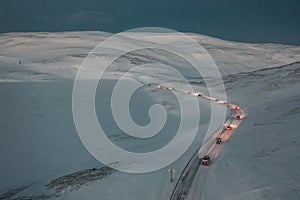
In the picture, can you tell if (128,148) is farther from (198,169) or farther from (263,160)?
(263,160)

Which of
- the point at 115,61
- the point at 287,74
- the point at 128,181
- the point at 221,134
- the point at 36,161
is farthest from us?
the point at 115,61

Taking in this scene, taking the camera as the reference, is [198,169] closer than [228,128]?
Yes

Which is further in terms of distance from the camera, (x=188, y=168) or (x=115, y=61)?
(x=115, y=61)

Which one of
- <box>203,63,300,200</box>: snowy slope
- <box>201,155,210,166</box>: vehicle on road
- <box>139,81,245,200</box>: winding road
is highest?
<box>203,63,300,200</box>: snowy slope

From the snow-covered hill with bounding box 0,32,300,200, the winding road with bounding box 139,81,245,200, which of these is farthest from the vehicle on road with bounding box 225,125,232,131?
the snow-covered hill with bounding box 0,32,300,200

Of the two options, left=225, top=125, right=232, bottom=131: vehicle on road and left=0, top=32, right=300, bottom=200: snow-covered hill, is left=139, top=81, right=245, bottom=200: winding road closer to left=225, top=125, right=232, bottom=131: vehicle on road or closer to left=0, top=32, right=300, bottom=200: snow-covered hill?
left=225, top=125, right=232, bottom=131: vehicle on road

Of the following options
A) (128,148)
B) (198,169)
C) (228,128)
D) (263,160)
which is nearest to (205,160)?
(198,169)

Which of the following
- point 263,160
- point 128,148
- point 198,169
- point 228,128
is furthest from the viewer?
point 228,128

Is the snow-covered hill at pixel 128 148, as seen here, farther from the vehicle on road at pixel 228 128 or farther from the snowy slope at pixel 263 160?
the vehicle on road at pixel 228 128

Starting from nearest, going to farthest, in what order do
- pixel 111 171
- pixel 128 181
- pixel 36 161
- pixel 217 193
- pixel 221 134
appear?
pixel 217 193, pixel 128 181, pixel 111 171, pixel 36 161, pixel 221 134

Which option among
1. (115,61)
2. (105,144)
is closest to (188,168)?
(105,144)

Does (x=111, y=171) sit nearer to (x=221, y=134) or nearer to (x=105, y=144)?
(x=105, y=144)
